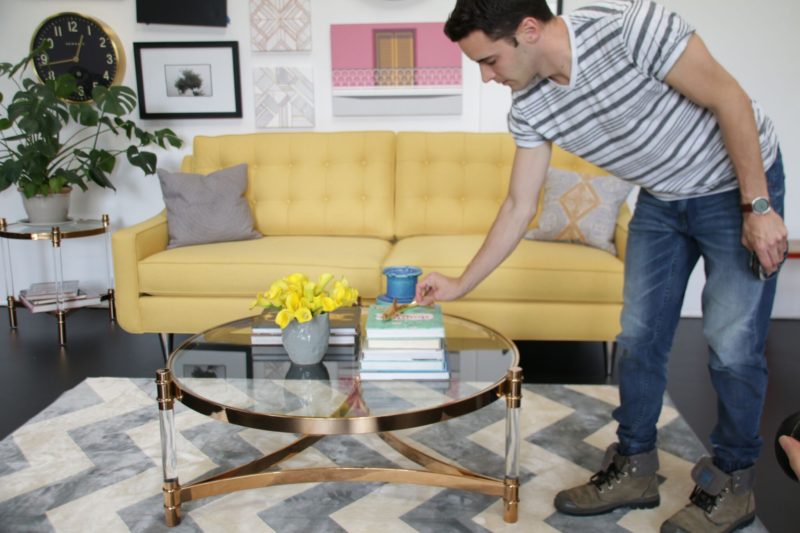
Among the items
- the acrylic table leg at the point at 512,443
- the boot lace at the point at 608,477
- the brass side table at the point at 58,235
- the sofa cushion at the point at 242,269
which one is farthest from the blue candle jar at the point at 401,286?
the brass side table at the point at 58,235

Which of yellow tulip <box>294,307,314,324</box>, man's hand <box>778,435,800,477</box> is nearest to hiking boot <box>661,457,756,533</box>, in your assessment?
man's hand <box>778,435,800,477</box>

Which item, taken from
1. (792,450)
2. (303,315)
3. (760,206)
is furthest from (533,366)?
(792,450)

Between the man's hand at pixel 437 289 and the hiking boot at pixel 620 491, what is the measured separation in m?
0.56

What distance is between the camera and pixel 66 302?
329 cm

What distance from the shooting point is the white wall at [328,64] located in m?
3.33

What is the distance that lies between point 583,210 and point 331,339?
142cm

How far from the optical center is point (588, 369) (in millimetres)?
2746

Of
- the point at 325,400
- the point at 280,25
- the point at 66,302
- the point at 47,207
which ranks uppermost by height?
the point at 280,25

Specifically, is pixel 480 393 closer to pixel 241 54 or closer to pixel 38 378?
pixel 38 378

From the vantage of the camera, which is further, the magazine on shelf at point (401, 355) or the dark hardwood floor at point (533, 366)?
the dark hardwood floor at point (533, 366)

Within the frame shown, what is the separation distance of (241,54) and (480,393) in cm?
257

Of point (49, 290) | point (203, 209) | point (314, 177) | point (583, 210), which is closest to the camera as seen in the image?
point (583, 210)

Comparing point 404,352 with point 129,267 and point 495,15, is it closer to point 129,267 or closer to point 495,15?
point 495,15

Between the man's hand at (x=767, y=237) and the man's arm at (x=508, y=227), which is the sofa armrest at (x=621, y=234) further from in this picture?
the man's hand at (x=767, y=237)
